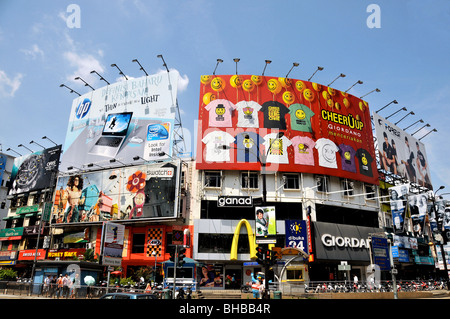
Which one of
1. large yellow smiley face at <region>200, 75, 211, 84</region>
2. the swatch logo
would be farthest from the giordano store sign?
the swatch logo

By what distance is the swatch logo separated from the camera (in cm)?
4884

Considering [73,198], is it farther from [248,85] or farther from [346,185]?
[346,185]

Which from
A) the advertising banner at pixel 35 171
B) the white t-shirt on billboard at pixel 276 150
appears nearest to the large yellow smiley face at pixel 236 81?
the white t-shirt on billboard at pixel 276 150

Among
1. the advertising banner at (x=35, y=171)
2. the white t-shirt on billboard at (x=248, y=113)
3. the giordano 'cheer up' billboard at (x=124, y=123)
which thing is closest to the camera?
the white t-shirt on billboard at (x=248, y=113)

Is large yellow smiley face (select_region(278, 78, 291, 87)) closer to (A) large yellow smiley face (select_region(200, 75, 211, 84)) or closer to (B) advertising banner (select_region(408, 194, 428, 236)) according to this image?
(A) large yellow smiley face (select_region(200, 75, 211, 84))

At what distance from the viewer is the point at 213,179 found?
130 ft

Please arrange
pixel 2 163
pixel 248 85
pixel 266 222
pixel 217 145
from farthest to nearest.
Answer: pixel 2 163, pixel 248 85, pixel 217 145, pixel 266 222

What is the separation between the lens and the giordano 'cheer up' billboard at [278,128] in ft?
128

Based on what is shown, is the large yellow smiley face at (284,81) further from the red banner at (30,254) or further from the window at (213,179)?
the red banner at (30,254)

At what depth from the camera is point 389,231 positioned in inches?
1699

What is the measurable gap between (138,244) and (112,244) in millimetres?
18035

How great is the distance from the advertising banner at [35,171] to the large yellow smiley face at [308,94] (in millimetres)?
35579

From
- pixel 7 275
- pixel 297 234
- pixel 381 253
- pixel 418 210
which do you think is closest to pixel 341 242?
pixel 381 253
